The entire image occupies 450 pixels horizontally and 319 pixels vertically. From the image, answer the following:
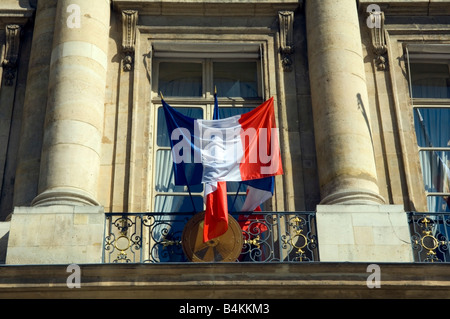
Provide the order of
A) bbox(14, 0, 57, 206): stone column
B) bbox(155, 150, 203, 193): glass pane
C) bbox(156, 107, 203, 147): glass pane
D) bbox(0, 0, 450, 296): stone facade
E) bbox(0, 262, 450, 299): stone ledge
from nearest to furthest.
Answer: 1. bbox(0, 262, 450, 299): stone ledge
2. bbox(0, 0, 450, 296): stone facade
3. bbox(14, 0, 57, 206): stone column
4. bbox(155, 150, 203, 193): glass pane
5. bbox(156, 107, 203, 147): glass pane

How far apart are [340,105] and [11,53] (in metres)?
4.59

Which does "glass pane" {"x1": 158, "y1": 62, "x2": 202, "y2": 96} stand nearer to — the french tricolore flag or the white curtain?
the french tricolore flag

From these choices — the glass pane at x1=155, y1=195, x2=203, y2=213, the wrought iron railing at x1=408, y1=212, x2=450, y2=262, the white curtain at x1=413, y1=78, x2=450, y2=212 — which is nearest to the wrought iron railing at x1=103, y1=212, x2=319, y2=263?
the glass pane at x1=155, y1=195, x2=203, y2=213

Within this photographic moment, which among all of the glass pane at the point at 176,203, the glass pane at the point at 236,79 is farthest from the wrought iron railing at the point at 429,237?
the glass pane at the point at 236,79

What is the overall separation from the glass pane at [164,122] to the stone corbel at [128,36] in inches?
30.2

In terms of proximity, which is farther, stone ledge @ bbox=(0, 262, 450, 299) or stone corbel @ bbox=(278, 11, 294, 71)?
stone corbel @ bbox=(278, 11, 294, 71)

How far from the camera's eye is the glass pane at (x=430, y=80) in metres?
13.6

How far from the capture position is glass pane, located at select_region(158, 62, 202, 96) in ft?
44.2

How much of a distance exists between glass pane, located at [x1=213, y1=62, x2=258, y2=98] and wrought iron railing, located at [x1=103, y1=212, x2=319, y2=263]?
2351 mm

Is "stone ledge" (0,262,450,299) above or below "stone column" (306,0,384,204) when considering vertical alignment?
below

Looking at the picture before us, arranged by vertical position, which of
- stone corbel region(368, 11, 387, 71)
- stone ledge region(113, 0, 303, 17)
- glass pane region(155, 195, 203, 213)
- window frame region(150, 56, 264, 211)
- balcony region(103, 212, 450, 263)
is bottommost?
balcony region(103, 212, 450, 263)

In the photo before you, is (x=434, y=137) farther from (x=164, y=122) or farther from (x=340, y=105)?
(x=164, y=122)

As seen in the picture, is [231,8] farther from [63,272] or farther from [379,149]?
[63,272]

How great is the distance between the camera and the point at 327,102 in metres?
12.4
